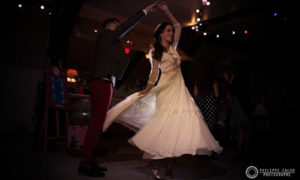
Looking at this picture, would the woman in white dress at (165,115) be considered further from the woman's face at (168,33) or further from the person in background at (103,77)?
the person in background at (103,77)

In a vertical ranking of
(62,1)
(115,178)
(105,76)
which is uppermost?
(62,1)

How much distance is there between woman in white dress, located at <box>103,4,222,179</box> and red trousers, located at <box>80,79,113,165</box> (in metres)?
0.09

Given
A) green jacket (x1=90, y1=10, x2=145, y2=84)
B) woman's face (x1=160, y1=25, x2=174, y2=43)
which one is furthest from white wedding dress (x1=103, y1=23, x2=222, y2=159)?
green jacket (x1=90, y1=10, x2=145, y2=84)

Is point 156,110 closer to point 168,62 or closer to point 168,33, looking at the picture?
point 168,62

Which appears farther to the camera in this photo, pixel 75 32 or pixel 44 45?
pixel 44 45

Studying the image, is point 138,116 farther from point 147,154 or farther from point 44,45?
point 44,45

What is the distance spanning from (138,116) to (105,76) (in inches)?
23.6

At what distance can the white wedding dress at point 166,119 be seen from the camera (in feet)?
7.55

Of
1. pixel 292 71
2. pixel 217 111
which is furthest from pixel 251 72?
pixel 217 111

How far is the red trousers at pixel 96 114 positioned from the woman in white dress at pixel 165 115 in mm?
92

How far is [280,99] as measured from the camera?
12477mm

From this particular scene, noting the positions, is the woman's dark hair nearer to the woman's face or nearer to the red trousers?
the woman's face

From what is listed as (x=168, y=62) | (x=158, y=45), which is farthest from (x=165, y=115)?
(x=158, y=45)

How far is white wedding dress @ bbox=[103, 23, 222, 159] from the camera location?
7.55 ft
